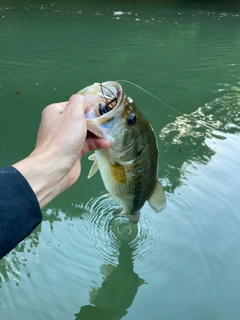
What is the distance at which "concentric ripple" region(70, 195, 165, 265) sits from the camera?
301 cm

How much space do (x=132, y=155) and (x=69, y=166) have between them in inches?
13.2

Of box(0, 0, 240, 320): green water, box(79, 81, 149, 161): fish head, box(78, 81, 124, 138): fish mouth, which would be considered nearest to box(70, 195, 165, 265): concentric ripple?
box(0, 0, 240, 320): green water

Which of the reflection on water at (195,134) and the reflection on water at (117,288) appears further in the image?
the reflection on water at (195,134)

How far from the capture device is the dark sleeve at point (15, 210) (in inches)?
48.7

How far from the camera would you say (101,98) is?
67.4 inches

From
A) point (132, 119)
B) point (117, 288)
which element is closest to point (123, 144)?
point (132, 119)

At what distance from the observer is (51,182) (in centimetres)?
154

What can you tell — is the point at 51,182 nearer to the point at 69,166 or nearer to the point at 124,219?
the point at 69,166

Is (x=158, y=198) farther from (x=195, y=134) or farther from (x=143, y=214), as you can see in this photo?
(x=195, y=134)

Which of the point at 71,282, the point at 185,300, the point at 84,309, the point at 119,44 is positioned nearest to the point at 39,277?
the point at 71,282

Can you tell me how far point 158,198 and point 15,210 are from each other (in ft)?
3.13

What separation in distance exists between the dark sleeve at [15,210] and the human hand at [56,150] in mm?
128

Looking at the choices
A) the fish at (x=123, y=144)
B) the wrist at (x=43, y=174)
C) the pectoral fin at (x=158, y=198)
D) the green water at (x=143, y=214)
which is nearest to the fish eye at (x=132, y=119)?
the fish at (x=123, y=144)

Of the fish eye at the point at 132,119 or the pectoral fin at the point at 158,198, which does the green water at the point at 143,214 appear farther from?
the fish eye at the point at 132,119
